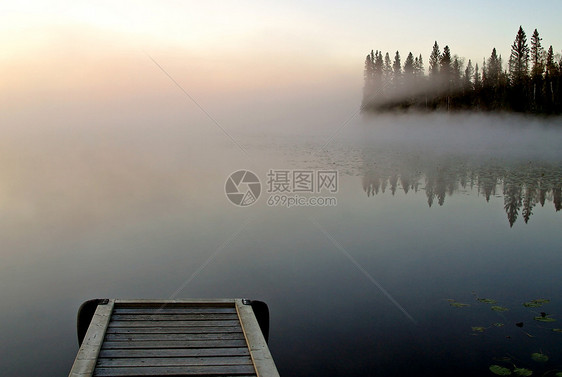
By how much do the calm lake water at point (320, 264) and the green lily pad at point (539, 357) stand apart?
0.06 meters

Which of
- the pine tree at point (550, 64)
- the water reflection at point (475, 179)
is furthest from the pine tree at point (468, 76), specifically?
the water reflection at point (475, 179)

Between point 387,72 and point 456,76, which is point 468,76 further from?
point 387,72

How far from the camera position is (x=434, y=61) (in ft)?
246

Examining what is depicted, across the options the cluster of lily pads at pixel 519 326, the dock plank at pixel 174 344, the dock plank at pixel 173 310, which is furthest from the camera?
the dock plank at pixel 173 310

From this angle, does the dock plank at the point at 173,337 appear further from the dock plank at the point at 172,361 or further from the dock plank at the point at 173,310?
the dock plank at the point at 173,310

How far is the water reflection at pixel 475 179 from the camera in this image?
1680cm

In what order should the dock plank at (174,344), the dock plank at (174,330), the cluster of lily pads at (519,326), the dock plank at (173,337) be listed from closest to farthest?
the dock plank at (174,344) → the dock plank at (173,337) → the dock plank at (174,330) → the cluster of lily pads at (519,326)

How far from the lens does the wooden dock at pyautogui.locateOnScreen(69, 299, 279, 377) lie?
4.58 m

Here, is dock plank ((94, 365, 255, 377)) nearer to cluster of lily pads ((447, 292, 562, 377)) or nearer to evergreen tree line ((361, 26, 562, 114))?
cluster of lily pads ((447, 292, 562, 377))

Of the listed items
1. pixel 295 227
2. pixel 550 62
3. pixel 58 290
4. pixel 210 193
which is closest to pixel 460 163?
pixel 210 193

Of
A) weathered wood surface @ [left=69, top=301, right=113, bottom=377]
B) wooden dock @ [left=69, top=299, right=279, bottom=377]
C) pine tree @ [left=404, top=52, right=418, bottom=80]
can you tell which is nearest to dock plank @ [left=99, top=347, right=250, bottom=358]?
wooden dock @ [left=69, top=299, right=279, bottom=377]

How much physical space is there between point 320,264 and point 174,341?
474 centimetres

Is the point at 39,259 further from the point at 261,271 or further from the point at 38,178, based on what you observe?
the point at 38,178

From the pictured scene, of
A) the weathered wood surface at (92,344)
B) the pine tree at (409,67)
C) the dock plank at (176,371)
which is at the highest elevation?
the pine tree at (409,67)
